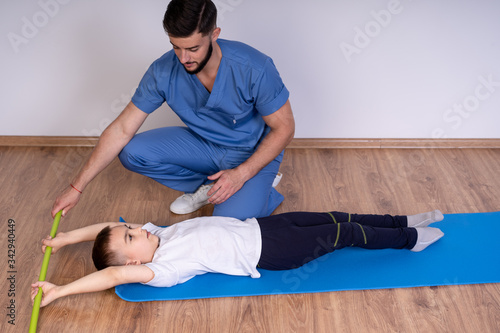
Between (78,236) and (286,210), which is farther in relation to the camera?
(286,210)

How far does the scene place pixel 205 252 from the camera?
179 cm

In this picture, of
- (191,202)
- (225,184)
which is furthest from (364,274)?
(191,202)

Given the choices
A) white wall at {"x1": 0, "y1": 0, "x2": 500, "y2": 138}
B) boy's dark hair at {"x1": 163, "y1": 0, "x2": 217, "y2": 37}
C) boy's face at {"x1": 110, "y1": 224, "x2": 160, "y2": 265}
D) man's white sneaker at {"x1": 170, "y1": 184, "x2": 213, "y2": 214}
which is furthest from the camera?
white wall at {"x1": 0, "y1": 0, "x2": 500, "y2": 138}

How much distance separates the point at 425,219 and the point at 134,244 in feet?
3.63

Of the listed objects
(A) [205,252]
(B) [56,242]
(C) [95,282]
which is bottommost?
(B) [56,242]

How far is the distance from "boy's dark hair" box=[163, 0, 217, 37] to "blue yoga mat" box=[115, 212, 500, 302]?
85 centimetres

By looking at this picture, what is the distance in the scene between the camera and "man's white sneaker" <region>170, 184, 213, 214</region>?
2.21 metres

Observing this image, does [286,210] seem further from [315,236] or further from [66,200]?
[66,200]

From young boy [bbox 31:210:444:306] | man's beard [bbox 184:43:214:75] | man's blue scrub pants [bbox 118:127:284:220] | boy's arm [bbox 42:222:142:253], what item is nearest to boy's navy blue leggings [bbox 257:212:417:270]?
young boy [bbox 31:210:444:306]

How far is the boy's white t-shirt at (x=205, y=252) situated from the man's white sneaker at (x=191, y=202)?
345 mm

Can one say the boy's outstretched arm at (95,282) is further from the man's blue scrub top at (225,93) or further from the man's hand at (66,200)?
the man's blue scrub top at (225,93)

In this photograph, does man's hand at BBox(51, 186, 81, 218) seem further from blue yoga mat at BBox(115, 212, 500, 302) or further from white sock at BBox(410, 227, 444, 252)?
white sock at BBox(410, 227, 444, 252)

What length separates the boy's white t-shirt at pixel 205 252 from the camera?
5.79ft

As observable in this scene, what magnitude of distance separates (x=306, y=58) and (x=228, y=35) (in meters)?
0.39
